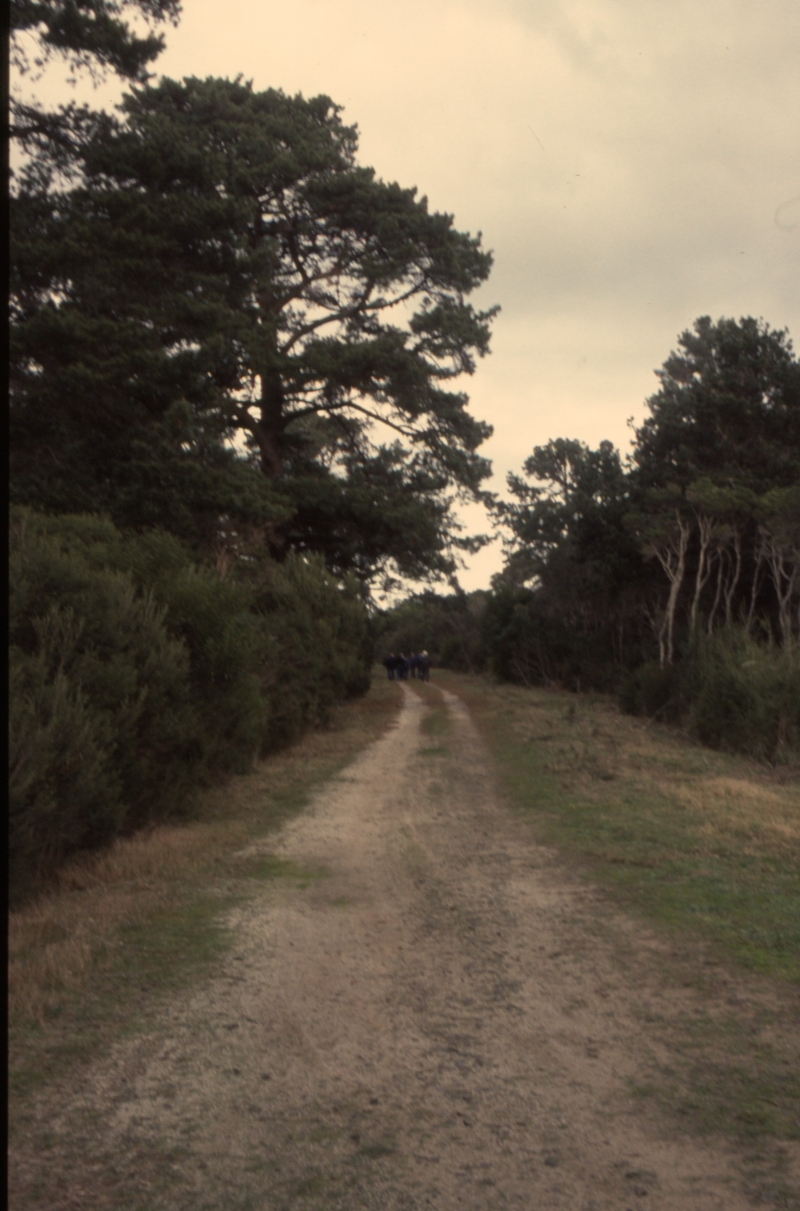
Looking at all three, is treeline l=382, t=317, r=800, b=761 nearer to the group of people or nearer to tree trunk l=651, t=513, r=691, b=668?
tree trunk l=651, t=513, r=691, b=668

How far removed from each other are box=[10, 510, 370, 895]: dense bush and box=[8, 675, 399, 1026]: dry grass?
384 mm

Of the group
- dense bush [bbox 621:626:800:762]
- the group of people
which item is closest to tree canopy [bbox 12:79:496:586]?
dense bush [bbox 621:626:800:762]

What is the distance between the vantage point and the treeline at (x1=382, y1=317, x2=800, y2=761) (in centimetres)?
2334

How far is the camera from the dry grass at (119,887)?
21.0 ft

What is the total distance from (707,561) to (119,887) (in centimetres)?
2836

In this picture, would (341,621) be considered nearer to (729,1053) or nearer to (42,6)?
(42,6)

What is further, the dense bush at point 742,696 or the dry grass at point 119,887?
the dense bush at point 742,696

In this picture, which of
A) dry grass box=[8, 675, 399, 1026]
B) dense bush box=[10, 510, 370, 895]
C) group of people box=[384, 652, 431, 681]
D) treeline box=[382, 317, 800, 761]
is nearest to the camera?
dry grass box=[8, 675, 399, 1026]

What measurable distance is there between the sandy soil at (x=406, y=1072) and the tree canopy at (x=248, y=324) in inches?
519

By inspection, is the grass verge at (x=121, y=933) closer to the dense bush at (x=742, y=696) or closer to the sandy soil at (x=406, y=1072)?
the sandy soil at (x=406, y=1072)

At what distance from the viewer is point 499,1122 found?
4.21 meters

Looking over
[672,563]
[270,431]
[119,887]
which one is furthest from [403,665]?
[119,887]

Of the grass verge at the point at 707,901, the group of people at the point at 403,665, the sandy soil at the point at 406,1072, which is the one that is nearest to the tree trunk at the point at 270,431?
the grass verge at the point at 707,901

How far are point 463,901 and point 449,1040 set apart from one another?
316cm
